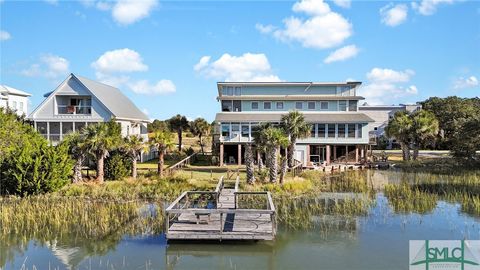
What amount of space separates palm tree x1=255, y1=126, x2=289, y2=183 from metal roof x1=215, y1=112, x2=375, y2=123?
15444mm

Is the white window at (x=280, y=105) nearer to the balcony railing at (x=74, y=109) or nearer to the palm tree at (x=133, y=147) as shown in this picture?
the balcony railing at (x=74, y=109)

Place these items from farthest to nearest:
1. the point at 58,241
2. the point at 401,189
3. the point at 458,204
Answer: the point at 401,189 < the point at 458,204 < the point at 58,241

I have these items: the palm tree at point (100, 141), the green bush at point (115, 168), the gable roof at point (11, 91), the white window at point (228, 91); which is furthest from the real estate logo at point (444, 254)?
the gable roof at point (11, 91)

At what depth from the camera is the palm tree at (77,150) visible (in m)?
27.5

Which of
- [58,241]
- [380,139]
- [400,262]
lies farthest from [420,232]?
[380,139]

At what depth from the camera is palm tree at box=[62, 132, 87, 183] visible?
2750 cm

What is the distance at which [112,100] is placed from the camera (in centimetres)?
4228

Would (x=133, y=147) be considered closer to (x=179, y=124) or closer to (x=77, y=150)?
(x=77, y=150)

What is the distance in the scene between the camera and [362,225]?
18438 mm

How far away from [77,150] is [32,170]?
424 centimetres

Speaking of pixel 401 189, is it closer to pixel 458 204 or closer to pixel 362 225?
pixel 458 204

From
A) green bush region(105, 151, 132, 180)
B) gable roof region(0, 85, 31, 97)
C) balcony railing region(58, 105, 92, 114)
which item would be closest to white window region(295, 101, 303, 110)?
balcony railing region(58, 105, 92, 114)

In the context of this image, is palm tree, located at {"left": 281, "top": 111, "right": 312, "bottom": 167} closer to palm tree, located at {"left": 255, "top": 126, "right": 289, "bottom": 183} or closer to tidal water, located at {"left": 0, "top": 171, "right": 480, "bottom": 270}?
palm tree, located at {"left": 255, "top": 126, "right": 289, "bottom": 183}

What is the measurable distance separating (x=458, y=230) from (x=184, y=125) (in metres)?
43.7
